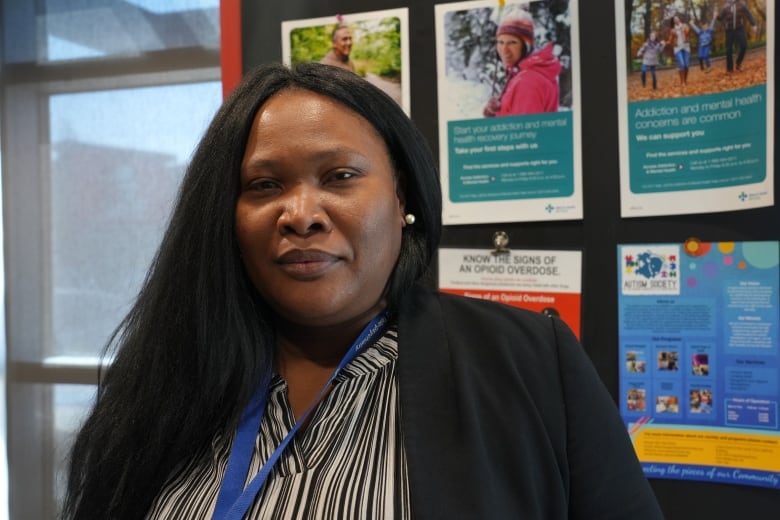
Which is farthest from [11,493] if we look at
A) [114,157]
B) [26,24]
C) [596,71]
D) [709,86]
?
[709,86]

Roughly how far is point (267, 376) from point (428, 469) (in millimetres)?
284

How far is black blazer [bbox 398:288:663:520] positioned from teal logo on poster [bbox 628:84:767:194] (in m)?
0.48

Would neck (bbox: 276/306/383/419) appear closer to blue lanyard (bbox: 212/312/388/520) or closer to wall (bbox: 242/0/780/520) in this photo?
blue lanyard (bbox: 212/312/388/520)

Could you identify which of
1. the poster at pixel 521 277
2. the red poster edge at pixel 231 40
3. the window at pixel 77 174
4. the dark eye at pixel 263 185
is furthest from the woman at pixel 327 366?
the window at pixel 77 174

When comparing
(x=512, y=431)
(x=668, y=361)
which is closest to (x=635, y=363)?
(x=668, y=361)

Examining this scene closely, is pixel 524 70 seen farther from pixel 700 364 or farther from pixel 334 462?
pixel 334 462

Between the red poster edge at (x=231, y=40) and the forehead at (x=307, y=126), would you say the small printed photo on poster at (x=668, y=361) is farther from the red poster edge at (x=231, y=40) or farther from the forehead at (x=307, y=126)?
the red poster edge at (x=231, y=40)

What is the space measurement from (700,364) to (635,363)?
0.36ft

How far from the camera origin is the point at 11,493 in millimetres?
1977

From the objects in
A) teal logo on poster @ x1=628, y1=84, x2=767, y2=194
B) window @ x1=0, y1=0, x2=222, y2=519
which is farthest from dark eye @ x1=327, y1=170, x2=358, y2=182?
window @ x1=0, y1=0, x2=222, y2=519

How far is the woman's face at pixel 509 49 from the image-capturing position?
4.35ft

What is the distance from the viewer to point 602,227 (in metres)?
1.29

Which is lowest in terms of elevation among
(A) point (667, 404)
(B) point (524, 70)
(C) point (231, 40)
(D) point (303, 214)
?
(A) point (667, 404)

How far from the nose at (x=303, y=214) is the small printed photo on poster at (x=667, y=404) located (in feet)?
2.46
